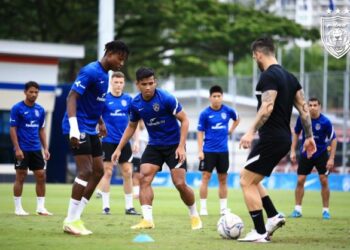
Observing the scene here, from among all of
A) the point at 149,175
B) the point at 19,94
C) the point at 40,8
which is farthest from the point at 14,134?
the point at 40,8

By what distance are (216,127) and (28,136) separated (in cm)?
426

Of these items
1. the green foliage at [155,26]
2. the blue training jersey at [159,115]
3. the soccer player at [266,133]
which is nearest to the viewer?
the soccer player at [266,133]

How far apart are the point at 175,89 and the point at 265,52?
3063 centimetres

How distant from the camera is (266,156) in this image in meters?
11.8

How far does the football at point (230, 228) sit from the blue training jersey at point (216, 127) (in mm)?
7185

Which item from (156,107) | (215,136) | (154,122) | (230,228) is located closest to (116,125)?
(215,136)

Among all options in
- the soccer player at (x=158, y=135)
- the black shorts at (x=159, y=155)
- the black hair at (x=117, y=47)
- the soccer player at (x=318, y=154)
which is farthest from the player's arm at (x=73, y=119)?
the soccer player at (x=318, y=154)

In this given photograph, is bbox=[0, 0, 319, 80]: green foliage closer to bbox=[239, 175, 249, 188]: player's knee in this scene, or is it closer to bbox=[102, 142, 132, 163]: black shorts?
bbox=[102, 142, 132, 163]: black shorts

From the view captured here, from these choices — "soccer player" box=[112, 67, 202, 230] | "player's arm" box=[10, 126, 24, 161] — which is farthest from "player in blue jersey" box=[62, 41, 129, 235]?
"player's arm" box=[10, 126, 24, 161]

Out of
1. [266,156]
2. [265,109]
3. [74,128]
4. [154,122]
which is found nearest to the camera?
[265,109]

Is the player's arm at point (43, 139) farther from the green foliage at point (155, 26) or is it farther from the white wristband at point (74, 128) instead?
the green foliage at point (155, 26)

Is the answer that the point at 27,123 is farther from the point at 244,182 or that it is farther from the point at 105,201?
the point at 244,182

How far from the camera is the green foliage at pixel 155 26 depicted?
45.0 meters

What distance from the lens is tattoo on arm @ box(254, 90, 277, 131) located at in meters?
11.5
